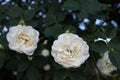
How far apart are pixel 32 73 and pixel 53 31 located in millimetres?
224

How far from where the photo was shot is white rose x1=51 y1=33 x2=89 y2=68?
1657 millimetres

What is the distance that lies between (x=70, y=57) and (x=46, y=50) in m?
0.32

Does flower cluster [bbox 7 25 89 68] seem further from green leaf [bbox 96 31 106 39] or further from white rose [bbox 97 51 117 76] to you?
white rose [bbox 97 51 117 76]

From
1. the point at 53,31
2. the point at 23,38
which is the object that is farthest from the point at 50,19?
the point at 23,38

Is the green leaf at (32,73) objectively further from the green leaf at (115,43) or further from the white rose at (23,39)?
the green leaf at (115,43)

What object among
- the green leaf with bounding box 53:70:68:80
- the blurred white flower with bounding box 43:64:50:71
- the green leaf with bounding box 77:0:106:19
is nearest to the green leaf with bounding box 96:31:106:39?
the green leaf with bounding box 77:0:106:19

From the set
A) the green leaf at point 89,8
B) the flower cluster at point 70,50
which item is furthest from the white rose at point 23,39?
the green leaf at point 89,8

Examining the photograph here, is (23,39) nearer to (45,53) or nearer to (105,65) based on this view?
(45,53)

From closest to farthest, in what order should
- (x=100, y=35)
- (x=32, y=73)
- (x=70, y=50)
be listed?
1. (x=70, y=50)
2. (x=100, y=35)
3. (x=32, y=73)

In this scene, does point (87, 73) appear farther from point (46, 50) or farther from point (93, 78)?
point (46, 50)

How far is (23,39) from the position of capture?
1762 mm

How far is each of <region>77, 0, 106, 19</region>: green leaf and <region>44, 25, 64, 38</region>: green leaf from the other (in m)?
0.11

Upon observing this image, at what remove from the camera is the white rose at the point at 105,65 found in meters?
1.91

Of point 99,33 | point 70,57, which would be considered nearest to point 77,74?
point 70,57
